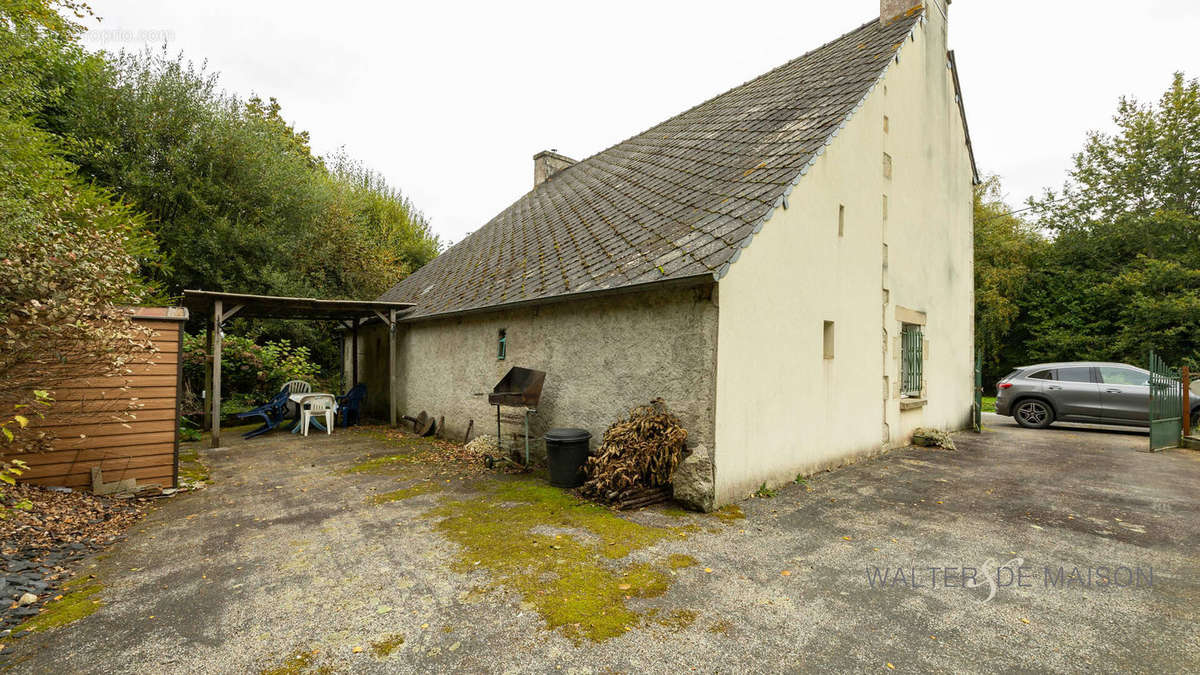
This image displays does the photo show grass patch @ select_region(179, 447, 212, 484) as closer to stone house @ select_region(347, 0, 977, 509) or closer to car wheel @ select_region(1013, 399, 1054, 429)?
stone house @ select_region(347, 0, 977, 509)

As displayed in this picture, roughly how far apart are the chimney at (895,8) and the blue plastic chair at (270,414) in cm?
1522

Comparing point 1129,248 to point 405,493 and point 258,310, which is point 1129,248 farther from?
point 258,310

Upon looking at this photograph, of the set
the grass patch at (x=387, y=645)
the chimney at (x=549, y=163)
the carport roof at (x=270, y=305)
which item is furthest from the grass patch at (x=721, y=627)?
the chimney at (x=549, y=163)

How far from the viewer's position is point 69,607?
314cm

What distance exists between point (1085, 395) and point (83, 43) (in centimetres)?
2585

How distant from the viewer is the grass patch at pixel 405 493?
5.58 metres

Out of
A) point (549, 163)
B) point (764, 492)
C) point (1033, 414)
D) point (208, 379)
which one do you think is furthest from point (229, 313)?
point (1033, 414)

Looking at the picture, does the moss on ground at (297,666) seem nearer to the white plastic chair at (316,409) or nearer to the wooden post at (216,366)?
the wooden post at (216,366)

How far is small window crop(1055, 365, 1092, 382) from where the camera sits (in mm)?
10539

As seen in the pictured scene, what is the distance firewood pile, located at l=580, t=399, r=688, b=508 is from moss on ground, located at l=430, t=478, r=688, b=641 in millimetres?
268

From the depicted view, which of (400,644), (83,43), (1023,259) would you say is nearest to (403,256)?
(83,43)

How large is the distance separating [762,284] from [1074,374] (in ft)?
33.8

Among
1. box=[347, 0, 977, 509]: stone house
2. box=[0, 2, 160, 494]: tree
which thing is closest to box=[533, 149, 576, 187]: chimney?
box=[347, 0, 977, 509]: stone house

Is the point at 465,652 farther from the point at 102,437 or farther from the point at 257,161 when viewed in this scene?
the point at 257,161
